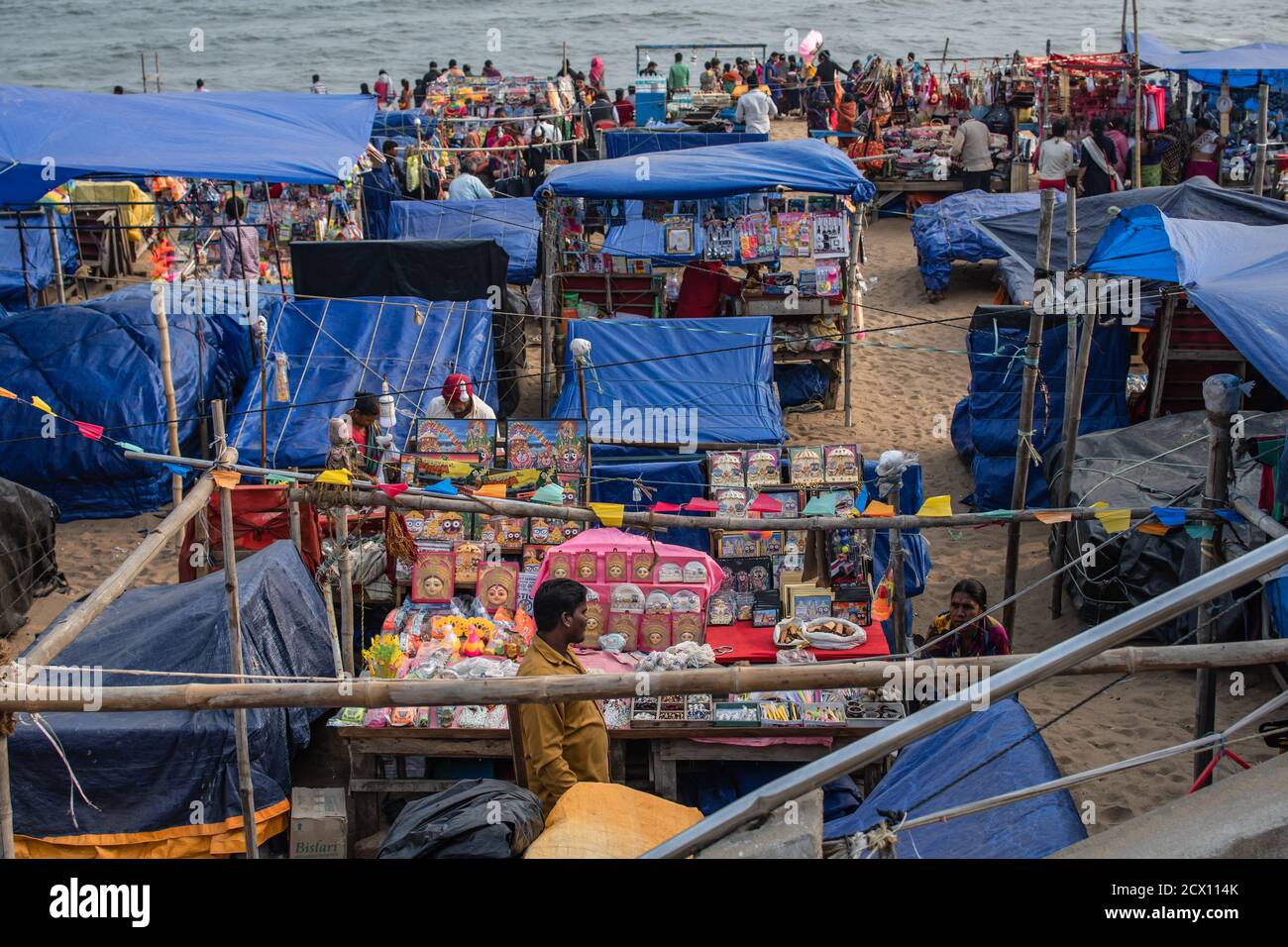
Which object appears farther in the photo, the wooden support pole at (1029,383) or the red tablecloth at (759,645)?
the wooden support pole at (1029,383)

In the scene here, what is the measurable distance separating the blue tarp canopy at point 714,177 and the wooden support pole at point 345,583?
18.1ft

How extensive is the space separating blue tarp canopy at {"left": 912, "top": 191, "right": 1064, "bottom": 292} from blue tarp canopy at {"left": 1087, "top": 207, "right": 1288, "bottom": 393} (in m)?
6.22

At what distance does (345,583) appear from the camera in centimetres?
719

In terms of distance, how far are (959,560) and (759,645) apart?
10.7 feet

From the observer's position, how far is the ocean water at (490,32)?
44625 mm

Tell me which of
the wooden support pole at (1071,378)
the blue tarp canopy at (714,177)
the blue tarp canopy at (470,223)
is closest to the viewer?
the wooden support pole at (1071,378)

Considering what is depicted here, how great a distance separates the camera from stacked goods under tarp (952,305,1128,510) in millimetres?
10734

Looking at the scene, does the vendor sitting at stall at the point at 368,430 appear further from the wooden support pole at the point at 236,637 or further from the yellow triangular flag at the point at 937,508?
the yellow triangular flag at the point at 937,508

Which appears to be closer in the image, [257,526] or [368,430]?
Result: [257,526]

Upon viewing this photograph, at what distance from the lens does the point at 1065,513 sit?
617 cm

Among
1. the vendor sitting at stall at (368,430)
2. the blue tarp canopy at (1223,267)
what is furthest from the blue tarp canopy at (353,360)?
the blue tarp canopy at (1223,267)

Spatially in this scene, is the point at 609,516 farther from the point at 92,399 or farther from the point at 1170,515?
the point at 92,399

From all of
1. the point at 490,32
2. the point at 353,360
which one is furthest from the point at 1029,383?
the point at 490,32

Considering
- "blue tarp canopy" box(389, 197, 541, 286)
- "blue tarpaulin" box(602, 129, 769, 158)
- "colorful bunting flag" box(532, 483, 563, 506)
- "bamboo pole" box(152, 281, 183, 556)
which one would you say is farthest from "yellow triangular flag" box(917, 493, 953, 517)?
"blue tarpaulin" box(602, 129, 769, 158)
